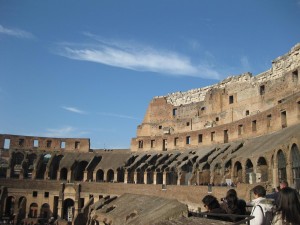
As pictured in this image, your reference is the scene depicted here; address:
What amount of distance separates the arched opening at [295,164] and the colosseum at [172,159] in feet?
0.20

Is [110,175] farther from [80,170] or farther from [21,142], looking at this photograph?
[21,142]

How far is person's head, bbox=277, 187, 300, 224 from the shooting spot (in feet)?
18.0

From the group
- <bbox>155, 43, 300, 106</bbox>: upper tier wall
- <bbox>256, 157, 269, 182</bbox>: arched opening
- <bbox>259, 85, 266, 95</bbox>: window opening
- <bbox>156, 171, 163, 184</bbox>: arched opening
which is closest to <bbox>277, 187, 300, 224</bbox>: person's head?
<bbox>256, 157, 269, 182</bbox>: arched opening

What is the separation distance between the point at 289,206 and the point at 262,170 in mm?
21620

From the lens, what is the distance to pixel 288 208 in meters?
5.49

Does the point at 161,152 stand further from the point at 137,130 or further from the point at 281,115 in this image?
the point at 281,115

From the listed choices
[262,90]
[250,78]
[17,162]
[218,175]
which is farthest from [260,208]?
[17,162]

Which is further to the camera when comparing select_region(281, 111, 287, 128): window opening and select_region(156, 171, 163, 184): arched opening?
select_region(156, 171, 163, 184): arched opening

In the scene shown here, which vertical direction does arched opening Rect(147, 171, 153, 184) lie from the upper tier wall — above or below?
below

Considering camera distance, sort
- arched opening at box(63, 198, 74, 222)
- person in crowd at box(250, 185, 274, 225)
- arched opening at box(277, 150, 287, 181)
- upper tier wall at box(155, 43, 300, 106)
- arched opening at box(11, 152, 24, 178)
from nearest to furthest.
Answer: person in crowd at box(250, 185, 274, 225) < arched opening at box(277, 150, 287, 181) < upper tier wall at box(155, 43, 300, 106) < arched opening at box(63, 198, 74, 222) < arched opening at box(11, 152, 24, 178)

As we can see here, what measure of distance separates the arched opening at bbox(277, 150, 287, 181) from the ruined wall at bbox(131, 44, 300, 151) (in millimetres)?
4718

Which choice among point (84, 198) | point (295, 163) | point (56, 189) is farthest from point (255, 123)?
point (56, 189)

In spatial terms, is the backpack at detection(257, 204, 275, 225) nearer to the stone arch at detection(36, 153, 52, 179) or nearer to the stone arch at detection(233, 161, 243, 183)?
the stone arch at detection(233, 161, 243, 183)

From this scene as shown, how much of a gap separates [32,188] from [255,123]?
1203 inches
